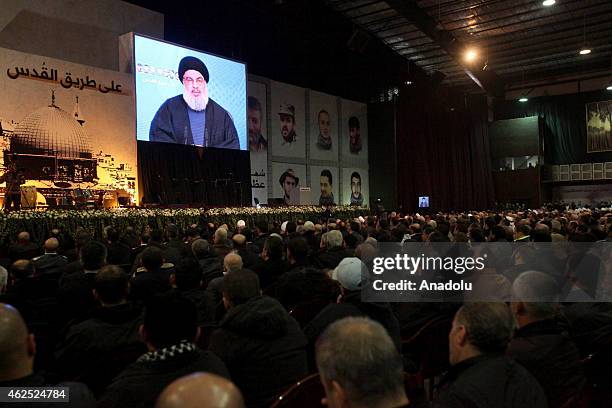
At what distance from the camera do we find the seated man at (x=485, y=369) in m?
1.57

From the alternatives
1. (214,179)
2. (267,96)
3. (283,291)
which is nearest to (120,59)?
(214,179)

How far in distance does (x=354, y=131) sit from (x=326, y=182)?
304 cm

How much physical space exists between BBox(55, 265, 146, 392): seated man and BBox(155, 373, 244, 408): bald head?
4.91 ft

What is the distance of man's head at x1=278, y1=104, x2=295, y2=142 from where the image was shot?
56.0 ft

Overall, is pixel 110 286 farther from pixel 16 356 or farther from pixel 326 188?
pixel 326 188

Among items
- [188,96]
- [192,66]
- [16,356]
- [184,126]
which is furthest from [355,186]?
[16,356]

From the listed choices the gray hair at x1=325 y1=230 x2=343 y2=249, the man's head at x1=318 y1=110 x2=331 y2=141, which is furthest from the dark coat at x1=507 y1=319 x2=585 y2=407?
the man's head at x1=318 y1=110 x2=331 y2=141

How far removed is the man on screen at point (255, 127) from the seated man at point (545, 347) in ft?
45.9

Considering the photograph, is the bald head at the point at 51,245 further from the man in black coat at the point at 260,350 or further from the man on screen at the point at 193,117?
the man on screen at the point at 193,117

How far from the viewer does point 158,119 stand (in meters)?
12.1

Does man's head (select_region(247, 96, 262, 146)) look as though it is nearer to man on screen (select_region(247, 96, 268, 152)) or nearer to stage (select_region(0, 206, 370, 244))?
man on screen (select_region(247, 96, 268, 152))

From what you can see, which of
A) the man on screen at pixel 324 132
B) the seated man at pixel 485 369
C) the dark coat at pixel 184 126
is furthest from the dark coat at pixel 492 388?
the man on screen at pixel 324 132

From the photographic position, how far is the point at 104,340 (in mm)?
2373

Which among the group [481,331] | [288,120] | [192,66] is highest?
[192,66]
